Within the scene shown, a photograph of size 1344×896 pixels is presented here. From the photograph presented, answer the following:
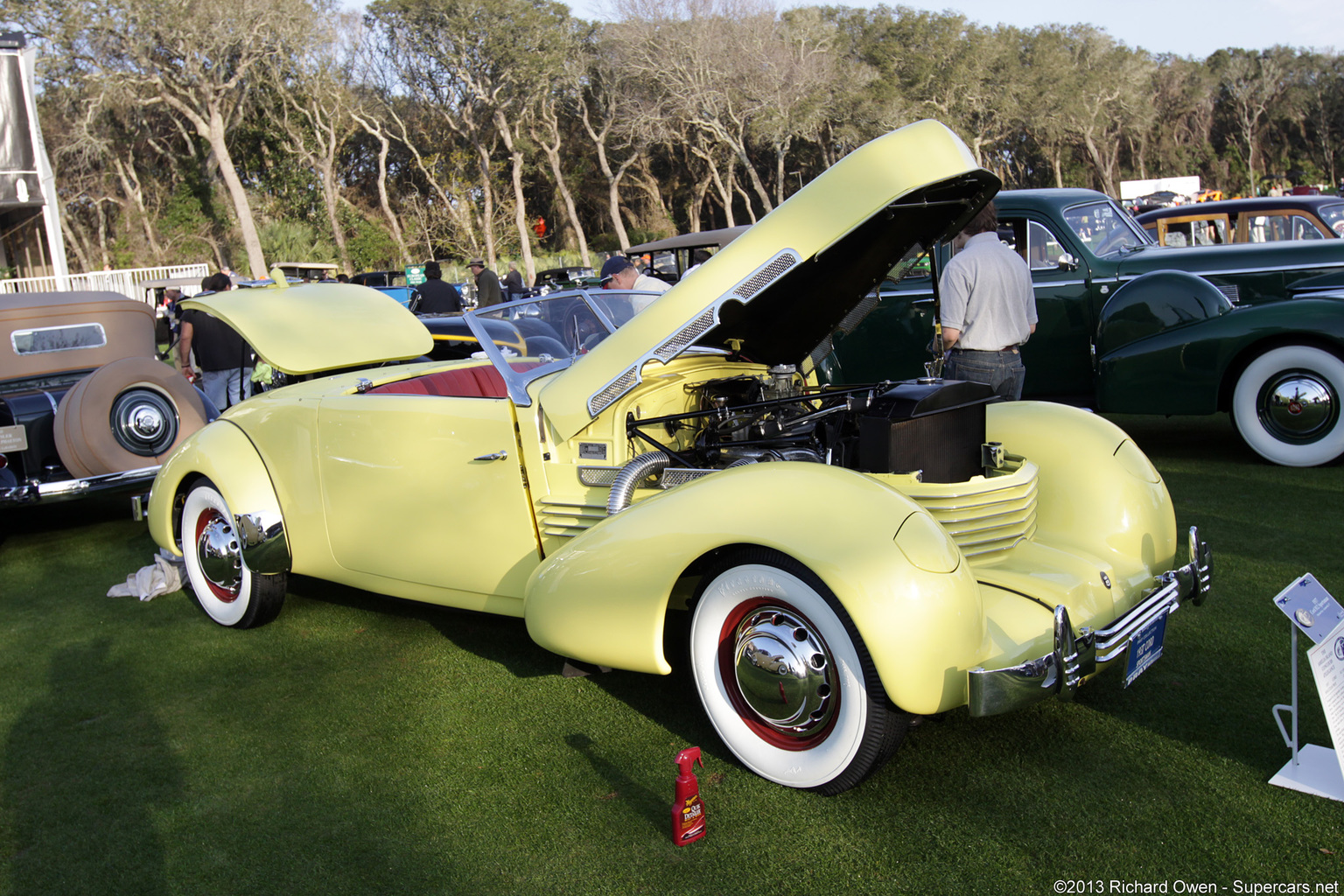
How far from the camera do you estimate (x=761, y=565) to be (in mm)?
2605

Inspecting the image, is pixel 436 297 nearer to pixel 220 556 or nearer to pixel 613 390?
pixel 220 556

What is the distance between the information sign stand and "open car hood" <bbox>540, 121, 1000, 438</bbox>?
4.85ft

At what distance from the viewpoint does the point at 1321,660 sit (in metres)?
2.43

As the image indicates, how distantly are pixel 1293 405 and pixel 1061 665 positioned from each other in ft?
16.5

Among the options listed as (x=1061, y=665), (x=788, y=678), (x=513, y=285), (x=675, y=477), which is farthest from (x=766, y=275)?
(x=513, y=285)

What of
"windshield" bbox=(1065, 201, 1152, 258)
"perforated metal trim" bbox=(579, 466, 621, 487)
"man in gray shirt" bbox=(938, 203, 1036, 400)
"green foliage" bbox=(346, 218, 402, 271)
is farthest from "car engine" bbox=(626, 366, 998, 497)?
"green foliage" bbox=(346, 218, 402, 271)

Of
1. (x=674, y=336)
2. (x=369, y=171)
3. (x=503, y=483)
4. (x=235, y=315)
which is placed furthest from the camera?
(x=369, y=171)

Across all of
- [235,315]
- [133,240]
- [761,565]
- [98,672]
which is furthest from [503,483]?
[133,240]

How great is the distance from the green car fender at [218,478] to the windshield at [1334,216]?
10.7 m

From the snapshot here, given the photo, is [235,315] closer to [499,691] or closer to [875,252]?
[499,691]

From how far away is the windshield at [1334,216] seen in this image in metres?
9.93

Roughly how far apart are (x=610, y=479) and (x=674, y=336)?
27.6 inches

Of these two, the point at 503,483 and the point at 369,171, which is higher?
the point at 369,171

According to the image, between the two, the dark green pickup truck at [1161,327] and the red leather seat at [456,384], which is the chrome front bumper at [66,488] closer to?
the red leather seat at [456,384]
